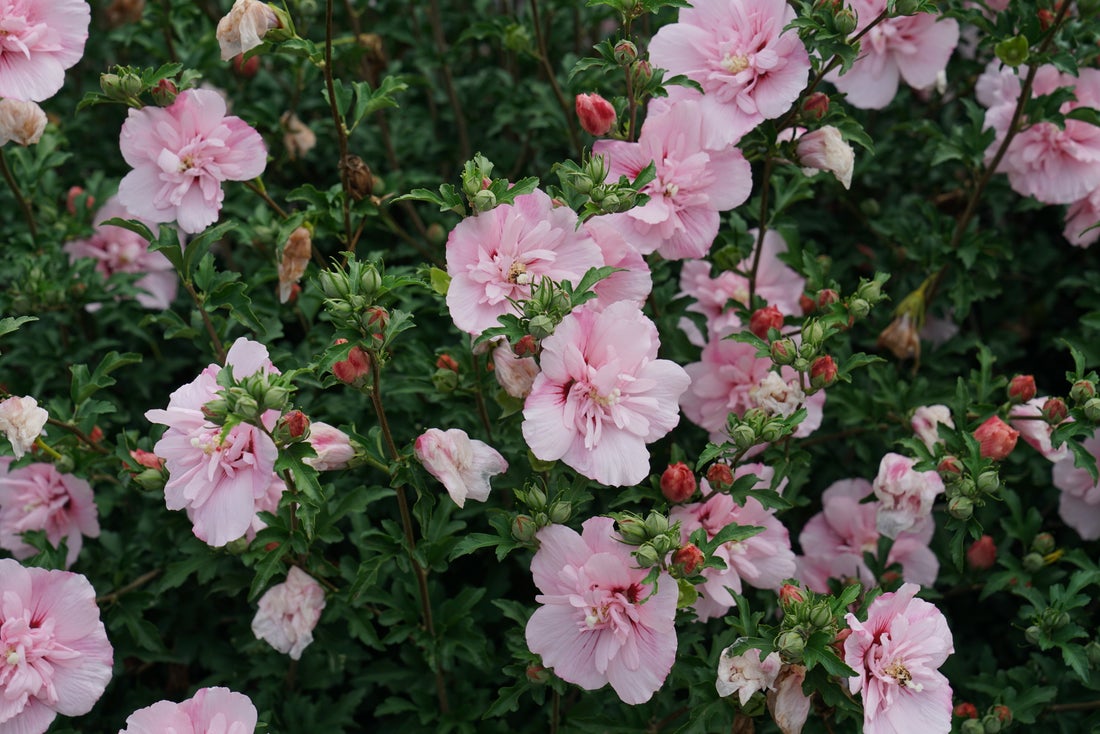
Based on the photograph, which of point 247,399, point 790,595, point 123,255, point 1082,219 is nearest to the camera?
point 247,399

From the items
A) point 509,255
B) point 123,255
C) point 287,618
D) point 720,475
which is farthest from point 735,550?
point 123,255

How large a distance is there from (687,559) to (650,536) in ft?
0.22

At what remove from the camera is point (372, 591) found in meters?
2.03

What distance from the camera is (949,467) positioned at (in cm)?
188

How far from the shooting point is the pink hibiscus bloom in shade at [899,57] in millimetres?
2375

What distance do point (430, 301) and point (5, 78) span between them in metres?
1.03

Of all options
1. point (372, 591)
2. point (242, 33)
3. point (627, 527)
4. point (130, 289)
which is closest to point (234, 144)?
point (242, 33)

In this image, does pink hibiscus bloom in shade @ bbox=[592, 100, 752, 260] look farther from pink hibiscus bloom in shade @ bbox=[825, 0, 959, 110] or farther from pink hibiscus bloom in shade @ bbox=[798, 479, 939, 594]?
pink hibiscus bloom in shade @ bbox=[798, 479, 939, 594]

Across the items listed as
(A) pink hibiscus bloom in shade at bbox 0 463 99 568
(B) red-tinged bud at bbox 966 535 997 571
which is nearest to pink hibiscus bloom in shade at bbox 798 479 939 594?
(B) red-tinged bud at bbox 966 535 997 571

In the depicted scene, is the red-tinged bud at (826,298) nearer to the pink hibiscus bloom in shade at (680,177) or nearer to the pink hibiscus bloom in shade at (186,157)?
the pink hibiscus bloom in shade at (680,177)

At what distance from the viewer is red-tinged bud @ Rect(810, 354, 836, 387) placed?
1.87 metres

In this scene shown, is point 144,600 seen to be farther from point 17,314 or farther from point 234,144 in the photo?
point 234,144

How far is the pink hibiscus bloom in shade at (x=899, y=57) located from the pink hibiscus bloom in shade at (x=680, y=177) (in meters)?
0.55

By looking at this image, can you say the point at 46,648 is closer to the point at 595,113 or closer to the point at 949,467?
the point at 595,113
